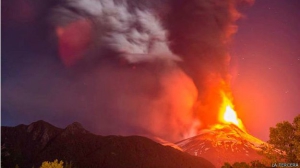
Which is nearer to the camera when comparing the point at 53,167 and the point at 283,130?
the point at 283,130

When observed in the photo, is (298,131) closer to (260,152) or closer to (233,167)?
(260,152)

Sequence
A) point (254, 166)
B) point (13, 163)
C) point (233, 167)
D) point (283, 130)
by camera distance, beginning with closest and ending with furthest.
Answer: point (283, 130) → point (254, 166) → point (233, 167) → point (13, 163)

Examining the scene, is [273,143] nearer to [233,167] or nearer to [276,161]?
[276,161]

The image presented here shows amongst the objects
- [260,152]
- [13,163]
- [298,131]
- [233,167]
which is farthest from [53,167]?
[13,163]

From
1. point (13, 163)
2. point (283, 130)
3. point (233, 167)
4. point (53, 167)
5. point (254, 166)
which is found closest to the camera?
point (283, 130)

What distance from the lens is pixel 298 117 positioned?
25266mm

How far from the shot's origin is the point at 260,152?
26.1 metres

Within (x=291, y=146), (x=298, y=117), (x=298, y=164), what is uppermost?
(x=298, y=117)

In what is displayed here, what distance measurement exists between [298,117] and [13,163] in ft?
527

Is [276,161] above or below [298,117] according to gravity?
below

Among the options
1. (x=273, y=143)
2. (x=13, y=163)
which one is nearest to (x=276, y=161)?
(x=273, y=143)

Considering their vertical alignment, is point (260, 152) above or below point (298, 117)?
below

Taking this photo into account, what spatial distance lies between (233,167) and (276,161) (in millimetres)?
6367

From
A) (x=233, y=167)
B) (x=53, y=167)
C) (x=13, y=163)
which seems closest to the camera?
(x=233, y=167)
